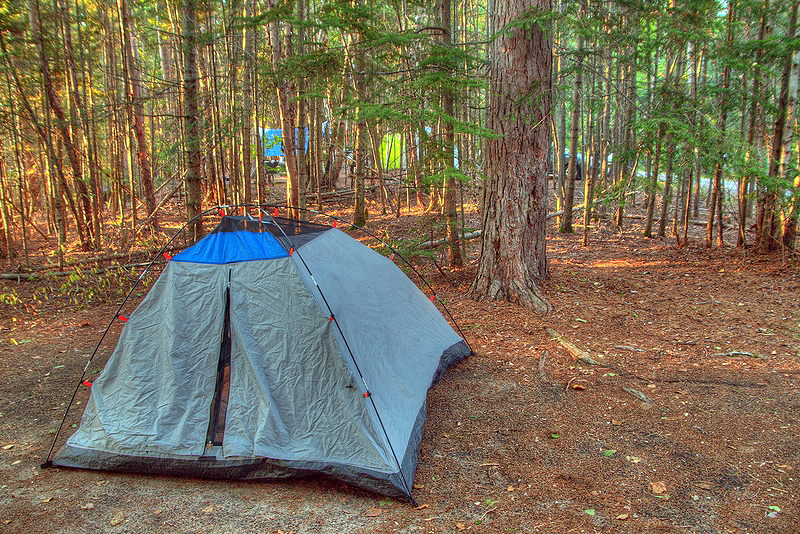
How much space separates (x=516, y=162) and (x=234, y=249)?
4252 millimetres

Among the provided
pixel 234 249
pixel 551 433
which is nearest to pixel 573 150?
pixel 551 433

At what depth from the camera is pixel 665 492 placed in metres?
3.48

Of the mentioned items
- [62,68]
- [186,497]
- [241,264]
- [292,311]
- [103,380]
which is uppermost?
[62,68]

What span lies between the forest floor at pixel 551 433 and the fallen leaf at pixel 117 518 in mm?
24

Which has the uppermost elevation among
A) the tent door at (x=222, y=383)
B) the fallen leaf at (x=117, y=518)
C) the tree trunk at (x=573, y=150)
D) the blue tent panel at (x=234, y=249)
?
the tree trunk at (x=573, y=150)

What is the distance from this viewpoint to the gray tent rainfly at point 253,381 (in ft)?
12.3

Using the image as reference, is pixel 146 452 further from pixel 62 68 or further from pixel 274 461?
pixel 62 68

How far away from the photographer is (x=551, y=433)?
4.32 m

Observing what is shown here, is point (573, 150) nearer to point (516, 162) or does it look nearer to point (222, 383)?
point (516, 162)

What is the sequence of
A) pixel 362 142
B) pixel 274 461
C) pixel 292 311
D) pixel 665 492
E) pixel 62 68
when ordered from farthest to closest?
pixel 362 142
pixel 62 68
pixel 292 311
pixel 274 461
pixel 665 492

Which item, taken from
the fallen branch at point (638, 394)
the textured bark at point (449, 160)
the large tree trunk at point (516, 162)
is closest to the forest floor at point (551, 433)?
the fallen branch at point (638, 394)

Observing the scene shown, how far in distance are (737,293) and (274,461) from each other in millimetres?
7035

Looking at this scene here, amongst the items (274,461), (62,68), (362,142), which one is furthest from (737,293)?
(62,68)

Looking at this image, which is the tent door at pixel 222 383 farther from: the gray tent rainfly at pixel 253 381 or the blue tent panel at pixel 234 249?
the blue tent panel at pixel 234 249
